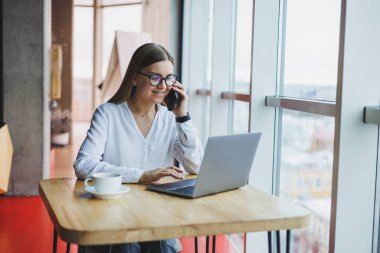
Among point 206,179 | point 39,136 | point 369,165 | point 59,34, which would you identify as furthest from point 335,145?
point 59,34

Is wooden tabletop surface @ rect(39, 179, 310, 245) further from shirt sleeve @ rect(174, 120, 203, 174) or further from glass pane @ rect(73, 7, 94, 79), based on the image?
glass pane @ rect(73, 7, 94, 79)

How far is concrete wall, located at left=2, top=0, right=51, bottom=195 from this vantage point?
485cm

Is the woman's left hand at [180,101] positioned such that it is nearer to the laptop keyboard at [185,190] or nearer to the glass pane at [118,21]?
the laptop keyboard at [185,190]

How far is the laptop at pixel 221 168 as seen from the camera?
166 cm

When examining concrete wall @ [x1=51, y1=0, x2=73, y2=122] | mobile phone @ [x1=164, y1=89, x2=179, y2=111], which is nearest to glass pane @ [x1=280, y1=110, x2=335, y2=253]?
mobile phone @ [x1=164, y1=89, x2=179, y2=111]

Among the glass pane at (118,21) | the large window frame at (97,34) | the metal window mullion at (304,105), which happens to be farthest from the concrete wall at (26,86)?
the large window frame at (97,34)

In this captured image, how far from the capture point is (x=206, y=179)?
170 centimetres

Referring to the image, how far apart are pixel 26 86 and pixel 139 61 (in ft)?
9.94

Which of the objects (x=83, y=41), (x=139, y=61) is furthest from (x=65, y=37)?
(x=139, y=61)

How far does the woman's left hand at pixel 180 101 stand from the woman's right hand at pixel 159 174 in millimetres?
395

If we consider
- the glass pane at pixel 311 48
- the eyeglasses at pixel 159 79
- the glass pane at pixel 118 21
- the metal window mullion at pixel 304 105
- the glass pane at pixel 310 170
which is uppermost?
the glass pane at pixel 118 21

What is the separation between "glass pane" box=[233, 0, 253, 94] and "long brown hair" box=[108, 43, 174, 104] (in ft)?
4.74

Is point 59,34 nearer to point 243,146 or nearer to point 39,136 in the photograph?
point 39,136

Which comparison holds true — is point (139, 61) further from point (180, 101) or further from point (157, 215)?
point (157, 215)
